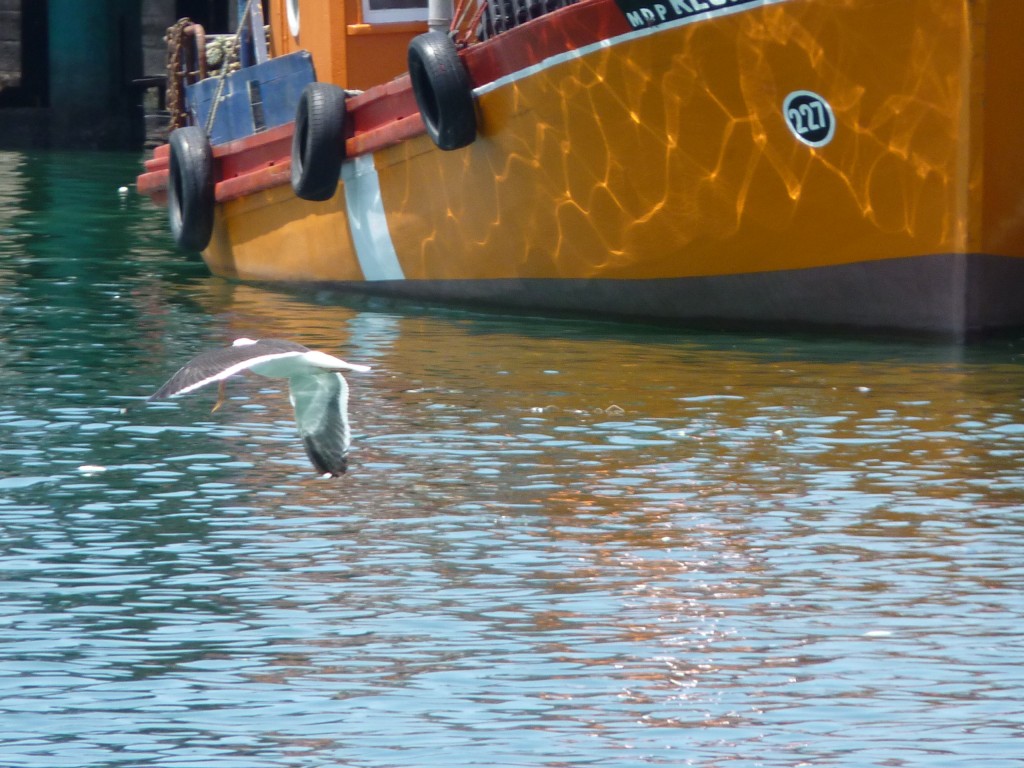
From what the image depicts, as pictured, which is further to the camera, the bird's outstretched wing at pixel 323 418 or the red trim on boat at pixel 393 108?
the red trim on boat at pixel 393 108

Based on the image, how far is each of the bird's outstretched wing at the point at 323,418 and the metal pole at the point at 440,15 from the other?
547 centimetres

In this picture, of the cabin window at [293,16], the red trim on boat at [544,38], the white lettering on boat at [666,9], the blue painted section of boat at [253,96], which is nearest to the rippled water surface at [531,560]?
the red trim on boat at [544,38]

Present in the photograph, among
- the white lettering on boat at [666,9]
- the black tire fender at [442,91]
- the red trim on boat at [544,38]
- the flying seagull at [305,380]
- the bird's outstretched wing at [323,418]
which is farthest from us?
the black tire fender at [442,91]

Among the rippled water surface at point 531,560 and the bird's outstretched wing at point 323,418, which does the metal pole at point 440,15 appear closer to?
the rippled water surface at point 531,560

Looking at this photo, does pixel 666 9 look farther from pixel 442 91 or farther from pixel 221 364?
pixel 221 364

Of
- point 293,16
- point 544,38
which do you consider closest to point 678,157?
point 544,38

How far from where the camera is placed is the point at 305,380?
21.4 ft

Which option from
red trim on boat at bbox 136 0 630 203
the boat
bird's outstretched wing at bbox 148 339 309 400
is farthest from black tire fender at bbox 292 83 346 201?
bird's outstretched wing at bbox 148 339 309 400

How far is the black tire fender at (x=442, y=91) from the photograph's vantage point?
11.1m

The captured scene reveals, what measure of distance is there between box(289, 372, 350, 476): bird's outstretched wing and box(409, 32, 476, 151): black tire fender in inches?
190

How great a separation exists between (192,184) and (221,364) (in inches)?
331

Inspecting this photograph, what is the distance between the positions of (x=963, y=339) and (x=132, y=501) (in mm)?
4523

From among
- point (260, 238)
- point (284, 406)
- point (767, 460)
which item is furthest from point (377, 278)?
point (767, 460)

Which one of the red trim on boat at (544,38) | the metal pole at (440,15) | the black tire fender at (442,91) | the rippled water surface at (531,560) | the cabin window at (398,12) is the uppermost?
the cabin window at (398,12)
